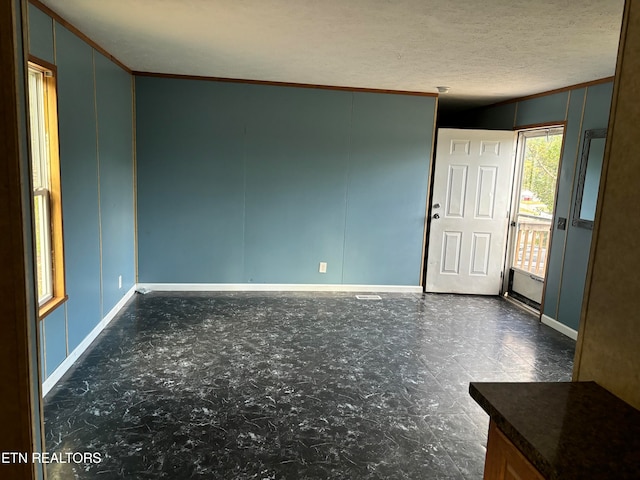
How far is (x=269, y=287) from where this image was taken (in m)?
5.40

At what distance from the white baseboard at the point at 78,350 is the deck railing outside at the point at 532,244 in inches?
183

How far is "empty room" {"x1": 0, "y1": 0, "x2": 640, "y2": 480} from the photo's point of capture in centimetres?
135

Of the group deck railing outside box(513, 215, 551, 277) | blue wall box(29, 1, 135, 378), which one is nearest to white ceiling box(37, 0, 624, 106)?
blue wall box(29, 1, 135, 378)

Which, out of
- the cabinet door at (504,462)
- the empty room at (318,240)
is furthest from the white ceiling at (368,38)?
the cabinet door at (504,462)

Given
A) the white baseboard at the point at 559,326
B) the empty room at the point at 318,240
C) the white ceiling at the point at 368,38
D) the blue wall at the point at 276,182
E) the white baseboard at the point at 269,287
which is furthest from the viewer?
the white baseboard at the point at 269,287

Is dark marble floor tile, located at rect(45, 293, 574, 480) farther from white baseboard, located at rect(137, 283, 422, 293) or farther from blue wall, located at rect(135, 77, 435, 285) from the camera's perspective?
blue wall, located at rect(135, 77, 435, 285)

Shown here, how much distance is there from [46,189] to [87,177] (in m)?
0.56

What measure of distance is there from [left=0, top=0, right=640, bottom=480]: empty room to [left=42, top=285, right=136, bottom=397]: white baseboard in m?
0.02

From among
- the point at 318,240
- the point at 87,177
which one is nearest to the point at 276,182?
the point at 318,240

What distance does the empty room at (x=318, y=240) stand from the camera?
135 cm

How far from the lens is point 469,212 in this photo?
18.2 ft

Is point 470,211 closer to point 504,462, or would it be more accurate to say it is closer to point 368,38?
point 368,38

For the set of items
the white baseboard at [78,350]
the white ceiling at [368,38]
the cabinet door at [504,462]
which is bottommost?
the white baseboard at [78,350]

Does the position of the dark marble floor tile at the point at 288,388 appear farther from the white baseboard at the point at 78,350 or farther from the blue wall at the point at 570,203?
the blue wall at the point at 570,203
